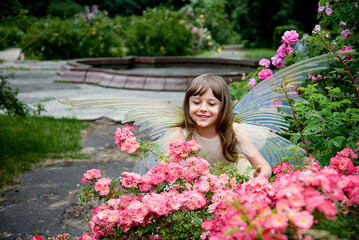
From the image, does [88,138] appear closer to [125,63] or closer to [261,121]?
[261,121]

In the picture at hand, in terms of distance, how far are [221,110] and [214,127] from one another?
0.48 feet

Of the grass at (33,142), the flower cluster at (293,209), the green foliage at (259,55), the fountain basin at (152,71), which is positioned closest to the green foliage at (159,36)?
the fountain basin at (152,71)

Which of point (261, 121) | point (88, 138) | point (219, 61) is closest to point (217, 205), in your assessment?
point (261, 121)

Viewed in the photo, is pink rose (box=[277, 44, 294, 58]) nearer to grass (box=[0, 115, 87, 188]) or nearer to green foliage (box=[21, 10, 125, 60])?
grass (box=[0, 115, 87, 188])

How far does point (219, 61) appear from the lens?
1252 centimetres

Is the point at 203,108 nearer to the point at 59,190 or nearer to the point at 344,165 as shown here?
the point at 344,165

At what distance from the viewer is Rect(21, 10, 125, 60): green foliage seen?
15078 mm

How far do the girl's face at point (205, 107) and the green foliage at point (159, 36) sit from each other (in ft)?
40.4

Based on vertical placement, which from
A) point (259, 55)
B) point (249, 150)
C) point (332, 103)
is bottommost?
point (249, 150)

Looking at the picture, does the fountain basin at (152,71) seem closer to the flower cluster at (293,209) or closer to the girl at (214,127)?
the girl at (214,127)

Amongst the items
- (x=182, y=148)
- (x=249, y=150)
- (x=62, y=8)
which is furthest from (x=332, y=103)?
(x=62, y=8)

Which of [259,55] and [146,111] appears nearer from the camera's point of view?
[146,111]

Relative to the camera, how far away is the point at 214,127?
2.43m

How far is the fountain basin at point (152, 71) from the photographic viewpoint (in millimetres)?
8734
